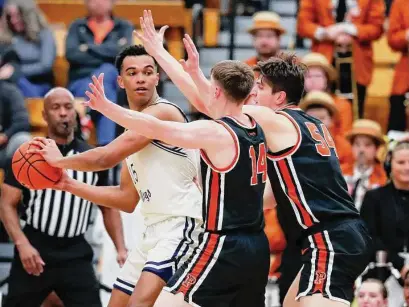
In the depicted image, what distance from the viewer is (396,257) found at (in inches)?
346

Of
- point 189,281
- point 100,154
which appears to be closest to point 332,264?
point 189,281

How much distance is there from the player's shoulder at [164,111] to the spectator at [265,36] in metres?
3.74

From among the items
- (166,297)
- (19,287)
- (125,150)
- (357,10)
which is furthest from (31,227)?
(357,10)

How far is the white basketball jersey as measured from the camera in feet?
23.2

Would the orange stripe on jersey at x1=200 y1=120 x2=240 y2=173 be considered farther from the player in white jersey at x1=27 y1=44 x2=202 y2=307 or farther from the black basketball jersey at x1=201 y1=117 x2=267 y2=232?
the player in white jersey at x1=27 y1=44 x2=202 y2=307

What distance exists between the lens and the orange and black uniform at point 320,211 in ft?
21.1

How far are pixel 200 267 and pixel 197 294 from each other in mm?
160

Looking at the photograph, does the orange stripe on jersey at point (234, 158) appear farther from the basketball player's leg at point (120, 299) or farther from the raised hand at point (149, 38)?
the basketball player's leg at point (120, 299)

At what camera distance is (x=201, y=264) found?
6387mm

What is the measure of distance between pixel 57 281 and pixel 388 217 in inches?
105

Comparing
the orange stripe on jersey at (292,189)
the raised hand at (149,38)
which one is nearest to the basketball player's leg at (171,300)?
the orange stripe on jersey at (292,189)

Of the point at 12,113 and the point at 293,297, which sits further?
the point at 12,113

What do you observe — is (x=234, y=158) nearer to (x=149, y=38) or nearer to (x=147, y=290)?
(x=147, y=290)

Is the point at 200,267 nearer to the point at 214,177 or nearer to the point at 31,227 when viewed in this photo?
the point at 214,177
